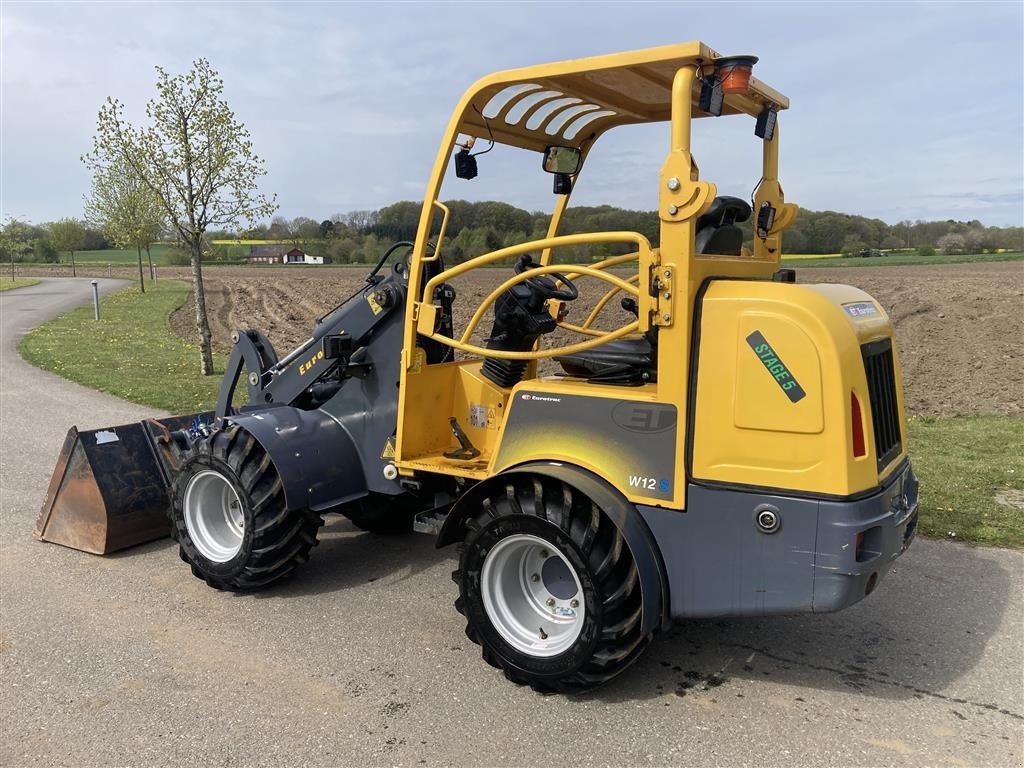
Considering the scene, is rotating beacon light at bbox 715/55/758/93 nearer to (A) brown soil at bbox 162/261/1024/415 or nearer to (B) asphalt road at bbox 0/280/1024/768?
(B) asphalt road at bbox 0/280/1024/768

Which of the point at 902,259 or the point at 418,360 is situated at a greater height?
the point at 902,259

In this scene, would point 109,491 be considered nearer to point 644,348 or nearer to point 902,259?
point 644,348

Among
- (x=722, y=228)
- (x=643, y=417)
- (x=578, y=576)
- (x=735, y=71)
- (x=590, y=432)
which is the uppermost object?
(x=735, y=71)

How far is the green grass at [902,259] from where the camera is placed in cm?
3638

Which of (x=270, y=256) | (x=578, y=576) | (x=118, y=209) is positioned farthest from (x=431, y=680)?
(x=270, y=256)

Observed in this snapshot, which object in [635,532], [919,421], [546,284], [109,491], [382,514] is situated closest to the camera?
[635,532]

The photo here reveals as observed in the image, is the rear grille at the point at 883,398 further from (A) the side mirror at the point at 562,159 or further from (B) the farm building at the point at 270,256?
(B) the farm building at the point at 270,256

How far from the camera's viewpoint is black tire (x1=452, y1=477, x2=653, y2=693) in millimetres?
3379

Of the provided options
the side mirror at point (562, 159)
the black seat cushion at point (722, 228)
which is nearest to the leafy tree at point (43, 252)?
the side mirror at point (562, 159)

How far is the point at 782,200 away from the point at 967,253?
1846 inches

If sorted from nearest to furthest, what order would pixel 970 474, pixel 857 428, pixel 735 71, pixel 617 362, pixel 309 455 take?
1. pixel 857 428
2. pixel 735 71
3. pixel 617 362
4. pixel 309 455
5. pixel 970 474

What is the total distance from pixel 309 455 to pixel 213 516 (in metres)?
0.89

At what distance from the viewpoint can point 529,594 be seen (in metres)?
3.83

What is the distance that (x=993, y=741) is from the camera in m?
3.17
